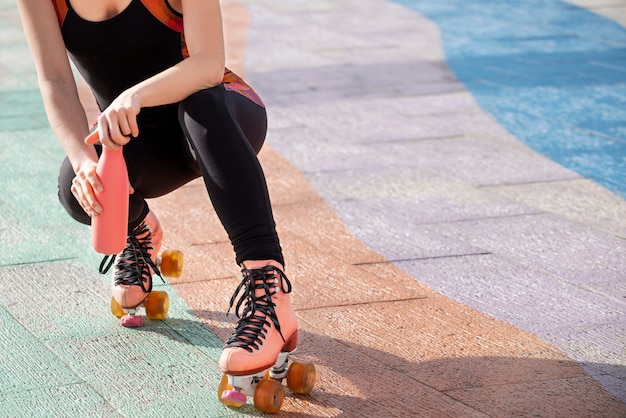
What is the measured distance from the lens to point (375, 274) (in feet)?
11.8

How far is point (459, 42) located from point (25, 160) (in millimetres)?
4473

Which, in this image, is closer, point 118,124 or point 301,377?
point 118,124

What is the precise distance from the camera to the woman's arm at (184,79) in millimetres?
2494

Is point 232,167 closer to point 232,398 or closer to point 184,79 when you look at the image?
point 184,79

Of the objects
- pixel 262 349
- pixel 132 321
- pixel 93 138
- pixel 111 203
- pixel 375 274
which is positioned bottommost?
pixel 375 274

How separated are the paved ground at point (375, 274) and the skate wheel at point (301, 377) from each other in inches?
1.7

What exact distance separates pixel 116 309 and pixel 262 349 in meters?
0.79

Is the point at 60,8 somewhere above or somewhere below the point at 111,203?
above

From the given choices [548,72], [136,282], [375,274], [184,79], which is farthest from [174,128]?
[548,72]

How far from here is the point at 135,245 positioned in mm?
3170

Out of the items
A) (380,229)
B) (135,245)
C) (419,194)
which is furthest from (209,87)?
(419,194)

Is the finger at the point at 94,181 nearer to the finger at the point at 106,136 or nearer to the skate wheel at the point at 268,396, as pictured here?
the finger at the point at 106,136

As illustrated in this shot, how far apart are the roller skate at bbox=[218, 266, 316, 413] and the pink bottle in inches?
13.8

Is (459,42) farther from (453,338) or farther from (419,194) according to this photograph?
(453,338)
